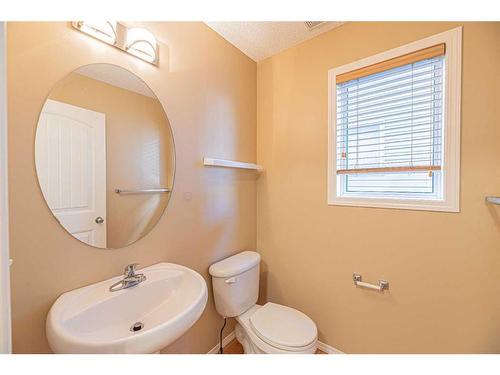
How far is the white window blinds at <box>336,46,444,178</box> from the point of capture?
3.74 ft

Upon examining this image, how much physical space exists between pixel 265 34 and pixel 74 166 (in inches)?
56.7

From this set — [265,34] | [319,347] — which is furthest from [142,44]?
[319,347]

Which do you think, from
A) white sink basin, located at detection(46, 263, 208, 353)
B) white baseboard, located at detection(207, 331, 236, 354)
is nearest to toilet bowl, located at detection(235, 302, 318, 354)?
white baseboard, located at detection(207, 331, 236, 354)

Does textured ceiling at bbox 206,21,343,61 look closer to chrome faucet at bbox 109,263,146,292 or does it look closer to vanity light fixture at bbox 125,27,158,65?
vanity light fixture at bbox 125,27,158,65

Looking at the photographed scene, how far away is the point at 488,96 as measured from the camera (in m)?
0.97

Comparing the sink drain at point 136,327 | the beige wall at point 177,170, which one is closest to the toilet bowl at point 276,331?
the beige wall at point 177,170

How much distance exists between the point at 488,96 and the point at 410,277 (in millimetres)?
994

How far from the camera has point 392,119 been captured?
127 cm

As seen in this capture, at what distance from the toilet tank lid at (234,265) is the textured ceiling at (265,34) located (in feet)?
5.26

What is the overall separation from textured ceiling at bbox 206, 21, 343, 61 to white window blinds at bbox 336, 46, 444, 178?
45cm

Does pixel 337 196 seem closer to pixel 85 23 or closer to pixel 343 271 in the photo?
pixel 343 271

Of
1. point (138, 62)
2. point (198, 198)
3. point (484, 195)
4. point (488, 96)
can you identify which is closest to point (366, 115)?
point (488, 96)

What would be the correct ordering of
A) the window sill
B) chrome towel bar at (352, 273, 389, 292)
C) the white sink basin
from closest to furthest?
1. the white sink basin
2. the window sill
3. chrome towel bar at (352, 273, 389, 292)

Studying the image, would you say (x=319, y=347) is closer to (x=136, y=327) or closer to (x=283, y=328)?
(x=283, y=328)
